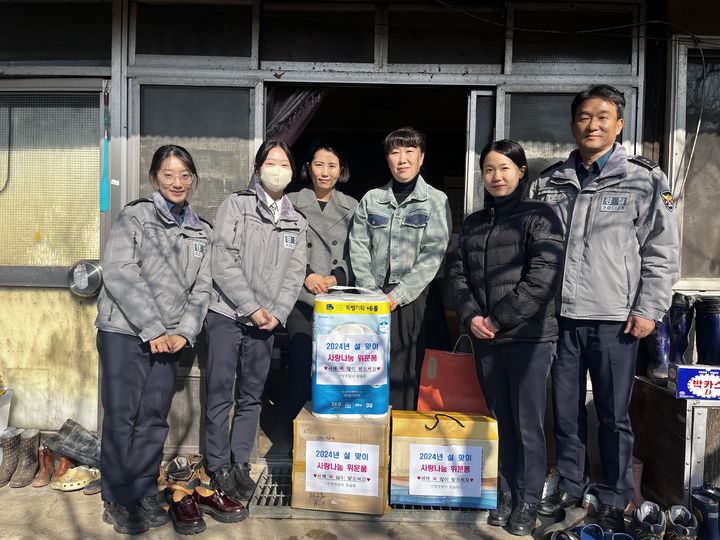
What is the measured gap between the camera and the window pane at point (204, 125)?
12.2 ft

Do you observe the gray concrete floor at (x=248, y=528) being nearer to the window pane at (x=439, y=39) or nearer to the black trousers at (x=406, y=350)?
the black trousers at (x=406, y=350)

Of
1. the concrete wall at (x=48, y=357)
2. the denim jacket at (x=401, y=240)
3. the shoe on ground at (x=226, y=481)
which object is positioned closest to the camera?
the shoe on ground at (x=226, y=481)

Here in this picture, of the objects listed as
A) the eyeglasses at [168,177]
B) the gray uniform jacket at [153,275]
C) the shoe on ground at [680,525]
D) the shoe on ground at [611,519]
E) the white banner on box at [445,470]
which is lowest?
the shoe on ground at [611,519]

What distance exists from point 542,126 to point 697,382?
1848 mm

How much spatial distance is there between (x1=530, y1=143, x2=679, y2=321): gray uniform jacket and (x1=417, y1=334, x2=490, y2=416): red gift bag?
65 centimetres

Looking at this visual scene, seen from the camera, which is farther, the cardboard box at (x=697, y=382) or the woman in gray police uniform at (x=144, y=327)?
the cardboard box at (x=697, y=382)

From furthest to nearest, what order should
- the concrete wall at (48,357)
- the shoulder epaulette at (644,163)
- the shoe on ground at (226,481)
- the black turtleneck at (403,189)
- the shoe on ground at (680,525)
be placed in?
1. the concrete wall at (48,357)
2. the black turtleneck at (403,189)
3. the shoe on ground at (226,481)
4. the shoulder epaulette at (644,163)
5. the shoe on ground at (680,525)

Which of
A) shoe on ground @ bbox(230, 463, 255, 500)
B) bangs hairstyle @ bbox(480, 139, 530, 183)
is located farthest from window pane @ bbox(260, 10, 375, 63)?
shoe on ground @ bbox(230, 463, 255, 500)

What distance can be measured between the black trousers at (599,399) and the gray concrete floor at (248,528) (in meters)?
0.47

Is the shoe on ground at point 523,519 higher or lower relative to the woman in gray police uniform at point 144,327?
lower

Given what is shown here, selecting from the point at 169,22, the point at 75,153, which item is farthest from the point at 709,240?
the point at 75,153

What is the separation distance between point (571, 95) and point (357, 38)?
1504 millimetres

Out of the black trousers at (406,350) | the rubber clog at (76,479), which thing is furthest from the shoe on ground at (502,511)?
the rubber clog at (76,479)

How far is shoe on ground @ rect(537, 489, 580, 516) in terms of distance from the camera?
2.95m
